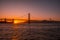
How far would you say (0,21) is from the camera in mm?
103375

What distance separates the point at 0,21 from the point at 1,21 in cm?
215

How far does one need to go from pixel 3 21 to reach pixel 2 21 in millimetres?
722

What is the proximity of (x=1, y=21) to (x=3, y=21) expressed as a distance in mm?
1428

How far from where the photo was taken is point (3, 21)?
106 meters

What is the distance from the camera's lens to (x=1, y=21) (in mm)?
105500

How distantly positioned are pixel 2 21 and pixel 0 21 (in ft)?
8.94

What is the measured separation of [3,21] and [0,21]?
120 inches

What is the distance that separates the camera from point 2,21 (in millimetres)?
105938

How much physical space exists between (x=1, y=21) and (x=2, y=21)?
77cm
